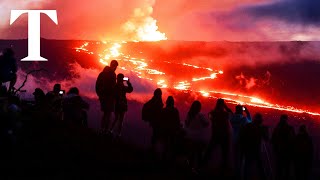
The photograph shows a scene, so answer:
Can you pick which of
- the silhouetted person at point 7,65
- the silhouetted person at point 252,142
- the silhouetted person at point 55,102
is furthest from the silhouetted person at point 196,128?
the silhouetted person at point 7,65

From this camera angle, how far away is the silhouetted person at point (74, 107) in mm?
15188

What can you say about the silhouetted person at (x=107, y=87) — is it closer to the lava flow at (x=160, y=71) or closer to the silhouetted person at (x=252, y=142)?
the silhouetted person at (x=252, y=142)

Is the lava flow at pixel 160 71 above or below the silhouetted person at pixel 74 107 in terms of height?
above

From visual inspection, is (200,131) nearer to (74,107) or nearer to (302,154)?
(302,154)

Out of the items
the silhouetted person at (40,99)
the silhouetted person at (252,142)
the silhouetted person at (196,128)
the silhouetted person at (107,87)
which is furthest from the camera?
the silhouetted person at (40,99)

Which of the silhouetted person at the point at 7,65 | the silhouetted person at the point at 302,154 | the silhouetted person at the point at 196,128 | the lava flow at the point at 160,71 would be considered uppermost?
the lava flow at the point at 160,71

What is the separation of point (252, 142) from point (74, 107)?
4641 millimetres

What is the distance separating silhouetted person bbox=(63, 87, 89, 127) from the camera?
15.2 m

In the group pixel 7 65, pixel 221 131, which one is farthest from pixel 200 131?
pixel 7 65

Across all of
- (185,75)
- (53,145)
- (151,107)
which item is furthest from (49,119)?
(185,75)

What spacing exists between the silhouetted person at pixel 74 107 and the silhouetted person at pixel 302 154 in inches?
216

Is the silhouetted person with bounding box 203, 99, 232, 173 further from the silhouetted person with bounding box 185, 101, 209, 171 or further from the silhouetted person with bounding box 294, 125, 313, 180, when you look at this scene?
the silhouetted person with bounding box 294, 125, 313, 180

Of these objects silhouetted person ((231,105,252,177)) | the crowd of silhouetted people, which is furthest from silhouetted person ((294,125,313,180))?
silhouetted person ((231,105,252,177))

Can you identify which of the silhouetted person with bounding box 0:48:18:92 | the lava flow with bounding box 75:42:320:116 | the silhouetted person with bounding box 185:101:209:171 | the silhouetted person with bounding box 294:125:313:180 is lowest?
the silhouetted person with bounding box 294:125:313:180
